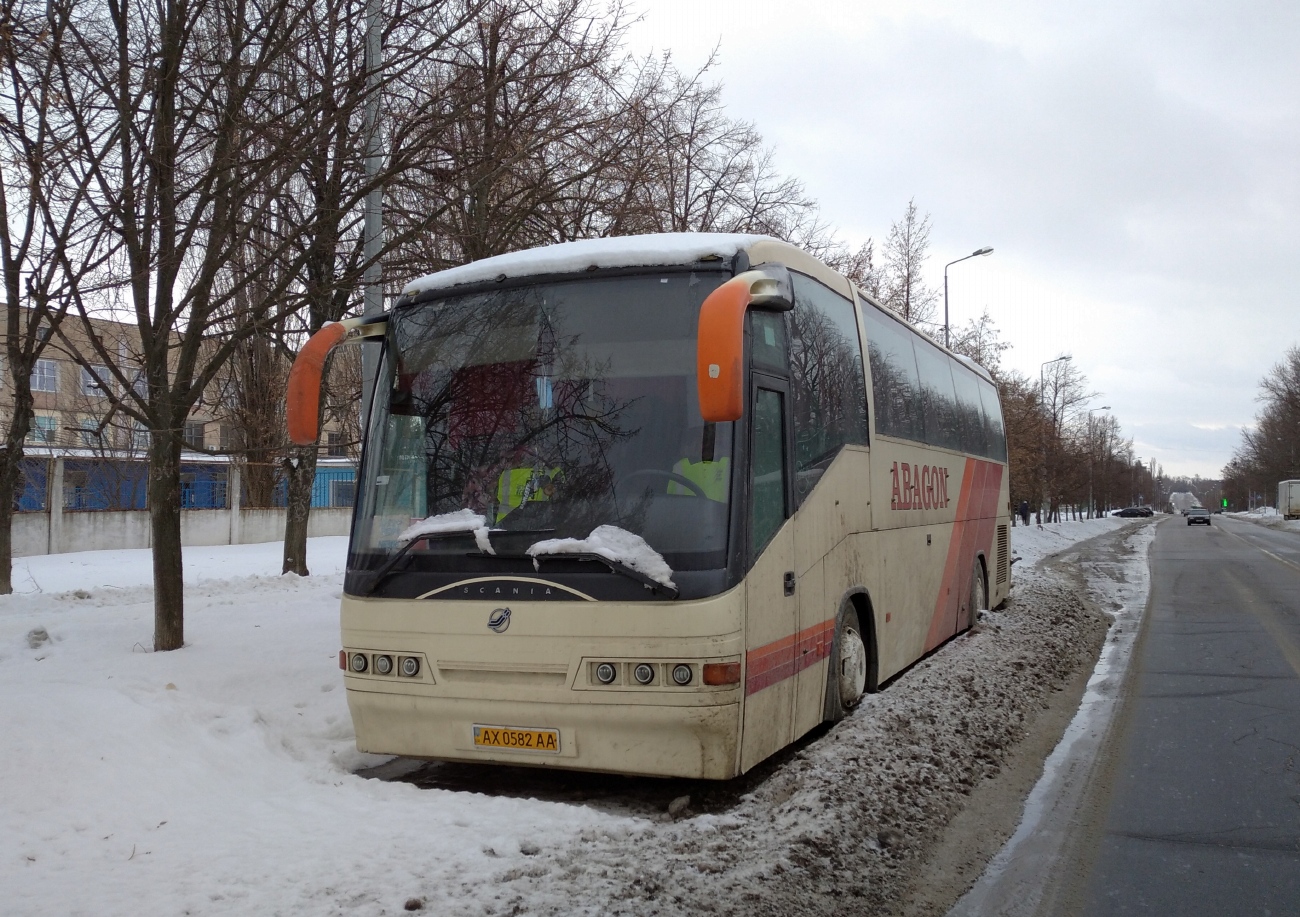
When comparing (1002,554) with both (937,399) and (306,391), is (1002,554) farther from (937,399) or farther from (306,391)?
(306,391)

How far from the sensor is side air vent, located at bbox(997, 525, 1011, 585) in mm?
13547

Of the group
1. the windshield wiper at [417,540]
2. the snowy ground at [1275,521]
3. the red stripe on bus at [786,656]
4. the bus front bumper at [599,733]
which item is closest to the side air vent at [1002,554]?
the red stripe on bus at [786,656]

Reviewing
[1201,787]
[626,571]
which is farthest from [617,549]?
[1201,787]

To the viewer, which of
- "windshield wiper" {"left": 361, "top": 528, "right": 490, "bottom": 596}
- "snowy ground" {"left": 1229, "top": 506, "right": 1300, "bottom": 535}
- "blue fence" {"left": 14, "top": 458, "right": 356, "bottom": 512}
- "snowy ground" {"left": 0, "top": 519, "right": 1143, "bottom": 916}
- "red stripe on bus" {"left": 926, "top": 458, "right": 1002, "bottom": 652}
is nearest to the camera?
"snowy ground" {"left": 0, "top": 519, "right": 1143, "bottom": 916}

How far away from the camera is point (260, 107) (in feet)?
28.9

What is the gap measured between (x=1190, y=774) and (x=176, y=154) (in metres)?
8.71

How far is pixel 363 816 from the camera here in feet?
16.3

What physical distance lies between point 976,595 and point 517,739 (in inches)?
310

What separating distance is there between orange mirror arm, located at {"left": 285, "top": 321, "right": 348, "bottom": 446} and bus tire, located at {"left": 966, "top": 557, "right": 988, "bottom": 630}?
795 cm

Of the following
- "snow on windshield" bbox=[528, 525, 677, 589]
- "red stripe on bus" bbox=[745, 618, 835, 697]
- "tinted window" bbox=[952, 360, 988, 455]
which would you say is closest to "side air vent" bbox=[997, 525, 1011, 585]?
"tinted window" bbox=[952, 360, 988, 455]

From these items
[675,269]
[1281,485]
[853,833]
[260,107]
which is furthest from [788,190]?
[1281,485]

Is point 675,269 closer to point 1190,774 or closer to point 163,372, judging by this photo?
point 1190,774

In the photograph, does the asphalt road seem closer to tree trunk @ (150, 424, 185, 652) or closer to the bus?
the bus

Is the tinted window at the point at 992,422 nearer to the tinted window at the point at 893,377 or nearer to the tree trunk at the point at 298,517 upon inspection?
the tinted window at the point at 893,377
